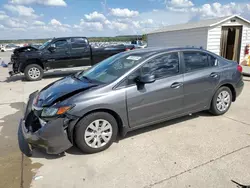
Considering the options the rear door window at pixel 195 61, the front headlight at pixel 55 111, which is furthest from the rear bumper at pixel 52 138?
the rear door window at pixel 195 61

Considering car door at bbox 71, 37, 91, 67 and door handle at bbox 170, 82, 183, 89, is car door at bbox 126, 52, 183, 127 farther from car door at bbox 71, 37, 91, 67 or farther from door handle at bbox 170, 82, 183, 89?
car door at bbox 71, 37, 91, 67

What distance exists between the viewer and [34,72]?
9398 mm

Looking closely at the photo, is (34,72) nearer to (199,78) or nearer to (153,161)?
(199,78)

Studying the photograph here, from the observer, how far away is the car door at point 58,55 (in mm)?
9602

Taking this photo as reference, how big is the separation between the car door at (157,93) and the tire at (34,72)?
23.8 feet

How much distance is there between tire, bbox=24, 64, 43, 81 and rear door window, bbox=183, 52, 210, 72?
7381 millimetres

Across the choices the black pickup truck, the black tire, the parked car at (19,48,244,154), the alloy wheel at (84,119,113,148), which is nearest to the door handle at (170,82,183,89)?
the parked car at (19,48,244,154)

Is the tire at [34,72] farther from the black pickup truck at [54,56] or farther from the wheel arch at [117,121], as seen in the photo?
the wheel arch at [117,121]

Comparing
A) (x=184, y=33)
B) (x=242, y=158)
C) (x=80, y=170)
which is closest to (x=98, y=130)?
(x=80, y=170)

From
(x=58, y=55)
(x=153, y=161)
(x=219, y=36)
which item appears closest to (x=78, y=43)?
(x=58, y=55)

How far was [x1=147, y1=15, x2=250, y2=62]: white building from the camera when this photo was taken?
1034 cm

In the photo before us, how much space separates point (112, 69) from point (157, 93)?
0.92 metres

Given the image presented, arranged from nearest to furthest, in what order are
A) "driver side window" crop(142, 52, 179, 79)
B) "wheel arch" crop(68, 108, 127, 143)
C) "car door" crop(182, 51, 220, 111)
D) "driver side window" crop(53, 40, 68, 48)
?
"wheel arch" crop(68, 108, 127, 143) → "driver side window" crop(142, 52, 179, 79) → "car door" crop(182, 51, 220, 111) → "driver side window" crop(53, 40, 68, 48)

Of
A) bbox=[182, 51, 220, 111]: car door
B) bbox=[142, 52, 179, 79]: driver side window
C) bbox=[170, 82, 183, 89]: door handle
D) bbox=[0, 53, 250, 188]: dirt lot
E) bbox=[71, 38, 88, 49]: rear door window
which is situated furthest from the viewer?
bbox=[71, 38, 88, 49]: rear door window
